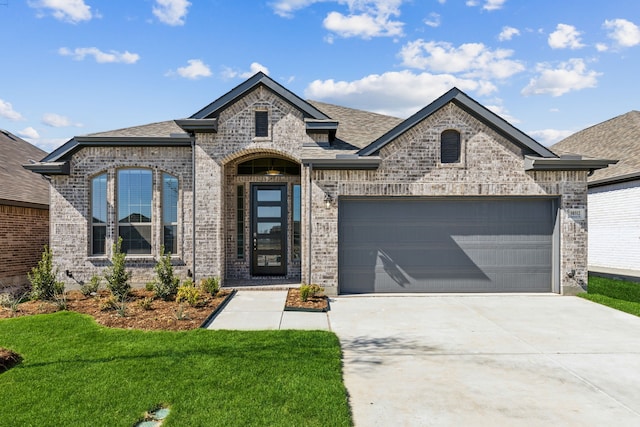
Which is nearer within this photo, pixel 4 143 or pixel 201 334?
pixel 201 334

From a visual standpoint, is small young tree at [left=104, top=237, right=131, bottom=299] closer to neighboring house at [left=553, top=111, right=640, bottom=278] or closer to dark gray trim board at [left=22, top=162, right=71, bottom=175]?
dark gray trim board at [left=22, top=162, right=71, bottom=175]

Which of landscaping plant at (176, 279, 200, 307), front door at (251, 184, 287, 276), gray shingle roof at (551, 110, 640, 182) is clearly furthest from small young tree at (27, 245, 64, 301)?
gray shingle roof at (551, 110, 640, 182)

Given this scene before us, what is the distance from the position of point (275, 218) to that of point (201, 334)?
582 cm

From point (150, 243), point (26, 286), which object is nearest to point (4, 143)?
point (26, 286)

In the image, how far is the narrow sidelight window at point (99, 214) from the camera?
11047 millimetres

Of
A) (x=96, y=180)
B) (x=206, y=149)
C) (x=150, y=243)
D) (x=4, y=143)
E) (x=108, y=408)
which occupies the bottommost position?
(x=108, y=408)

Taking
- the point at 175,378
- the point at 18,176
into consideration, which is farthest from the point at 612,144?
the point at 18,176

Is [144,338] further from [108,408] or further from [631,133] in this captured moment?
[631,133]

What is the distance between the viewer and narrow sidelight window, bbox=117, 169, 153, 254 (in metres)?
11.1

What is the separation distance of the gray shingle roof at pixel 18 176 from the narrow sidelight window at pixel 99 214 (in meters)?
2.38

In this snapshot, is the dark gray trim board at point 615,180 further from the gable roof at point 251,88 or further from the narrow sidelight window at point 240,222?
the narrow sidelight window at point 240,222

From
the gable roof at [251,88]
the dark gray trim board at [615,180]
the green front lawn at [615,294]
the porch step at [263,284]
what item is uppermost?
the gable roof at [251,88]

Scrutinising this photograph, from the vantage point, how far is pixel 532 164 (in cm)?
1016

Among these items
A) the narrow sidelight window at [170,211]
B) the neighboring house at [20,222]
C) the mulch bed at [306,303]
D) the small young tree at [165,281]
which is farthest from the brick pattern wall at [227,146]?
the neighboring house at [20,222]
